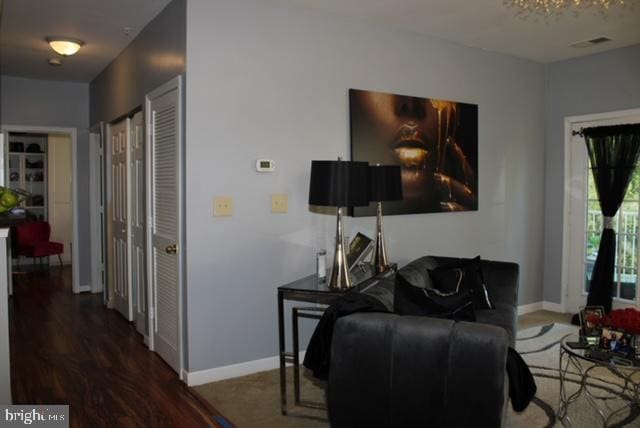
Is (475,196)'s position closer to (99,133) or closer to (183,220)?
(183,220)

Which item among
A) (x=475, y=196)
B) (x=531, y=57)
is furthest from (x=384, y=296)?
(x=531, y=57)

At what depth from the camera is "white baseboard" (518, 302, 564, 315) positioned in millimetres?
5527

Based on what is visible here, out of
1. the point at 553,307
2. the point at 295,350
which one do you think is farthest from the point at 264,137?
the point at 553,307

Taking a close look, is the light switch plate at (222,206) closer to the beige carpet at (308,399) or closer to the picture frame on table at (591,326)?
the beige carpet at (308,399)

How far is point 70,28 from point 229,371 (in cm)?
312

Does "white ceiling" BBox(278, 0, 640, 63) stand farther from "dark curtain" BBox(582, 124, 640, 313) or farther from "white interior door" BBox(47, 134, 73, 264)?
"white interior door" BBox(47, 134, 73, 264)

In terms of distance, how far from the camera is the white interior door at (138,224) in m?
4.44

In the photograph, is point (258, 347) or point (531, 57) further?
point (531, 57)

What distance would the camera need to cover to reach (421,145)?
4559 millimetres

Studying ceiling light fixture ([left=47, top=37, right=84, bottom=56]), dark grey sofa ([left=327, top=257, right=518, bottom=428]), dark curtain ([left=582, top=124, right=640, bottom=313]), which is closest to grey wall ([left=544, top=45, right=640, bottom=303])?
dark curtain ([left=582, top=124, right=640, bottom=313])

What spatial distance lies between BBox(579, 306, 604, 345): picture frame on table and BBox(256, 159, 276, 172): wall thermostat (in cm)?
223

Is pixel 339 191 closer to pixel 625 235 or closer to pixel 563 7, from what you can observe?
pixel 563 7

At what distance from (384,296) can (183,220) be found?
59.0 inches

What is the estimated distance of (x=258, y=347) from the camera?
377 centimetres
